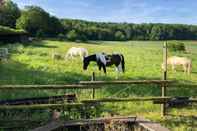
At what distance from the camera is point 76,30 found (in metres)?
94.2

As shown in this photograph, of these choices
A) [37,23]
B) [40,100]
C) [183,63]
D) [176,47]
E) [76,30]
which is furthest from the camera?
[76,30]

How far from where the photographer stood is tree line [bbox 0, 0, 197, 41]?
84.8 m

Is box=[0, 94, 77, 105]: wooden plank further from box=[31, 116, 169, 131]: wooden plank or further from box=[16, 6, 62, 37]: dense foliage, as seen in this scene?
box=[16, 6, 62, 37]: dense foliage

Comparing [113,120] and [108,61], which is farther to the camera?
[108,61]

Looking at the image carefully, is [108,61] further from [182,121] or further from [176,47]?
[176,47]

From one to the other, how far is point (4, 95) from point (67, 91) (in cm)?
226

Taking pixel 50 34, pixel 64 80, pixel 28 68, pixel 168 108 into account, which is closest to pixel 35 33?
pixel 50 34

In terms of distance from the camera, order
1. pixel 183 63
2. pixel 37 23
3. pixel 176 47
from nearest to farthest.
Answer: pixel 183 63 → pixel 176 47 → pixel 37 23

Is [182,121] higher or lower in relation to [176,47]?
lower

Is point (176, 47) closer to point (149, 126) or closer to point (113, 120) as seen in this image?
point (113, 120)

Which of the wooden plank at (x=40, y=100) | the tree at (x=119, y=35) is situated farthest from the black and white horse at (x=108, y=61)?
the tree at (x=119, y=35)

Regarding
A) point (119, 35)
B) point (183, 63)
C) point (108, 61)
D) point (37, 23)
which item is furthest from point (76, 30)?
point (108, 61)

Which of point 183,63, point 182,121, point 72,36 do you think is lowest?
point 182,121

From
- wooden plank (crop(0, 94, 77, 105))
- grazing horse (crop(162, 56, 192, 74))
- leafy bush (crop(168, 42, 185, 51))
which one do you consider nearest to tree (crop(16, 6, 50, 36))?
leafy bush (crop(168, 42, 185, 51))
